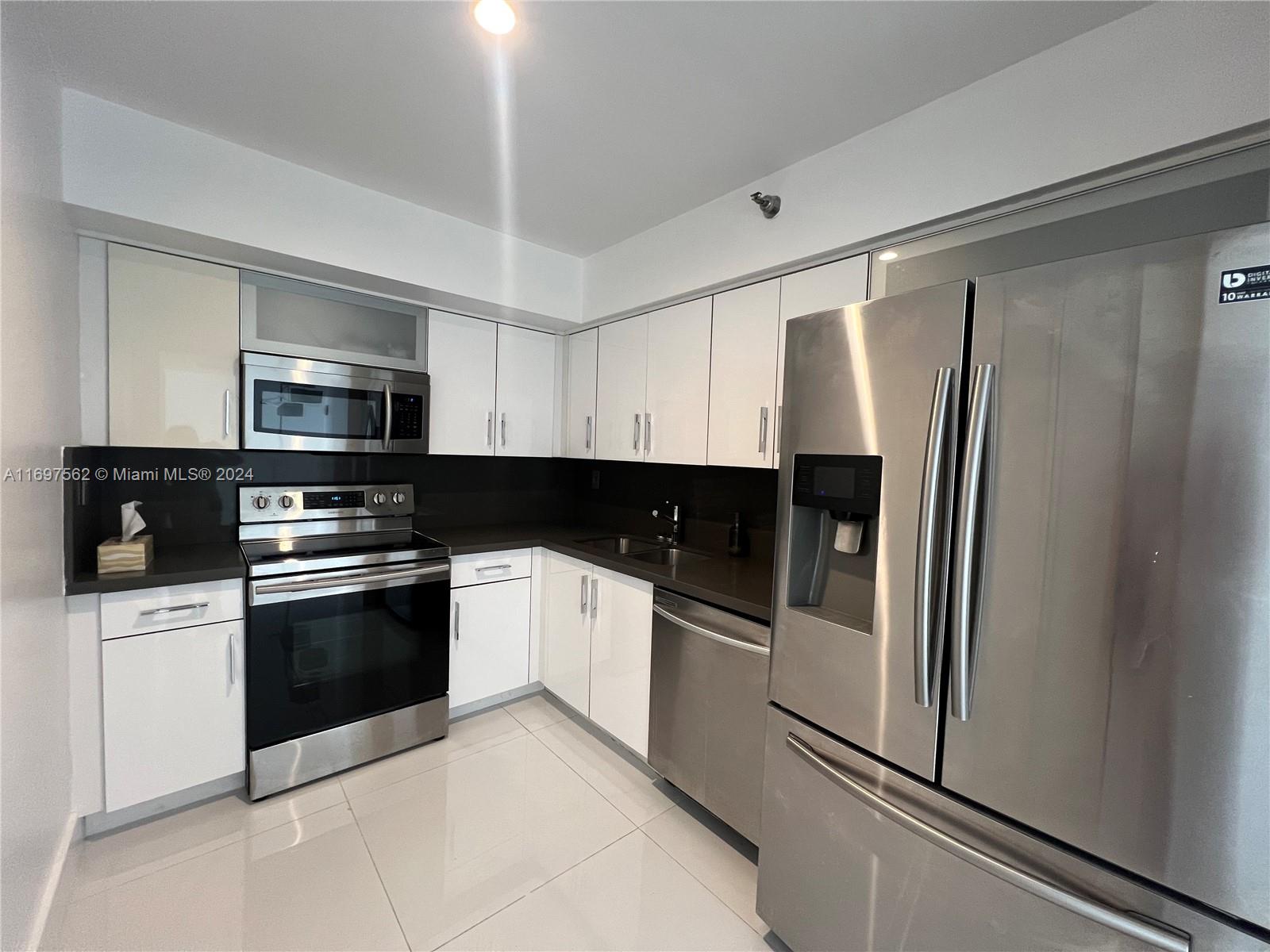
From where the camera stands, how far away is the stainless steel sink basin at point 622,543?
→ 9.63 feet

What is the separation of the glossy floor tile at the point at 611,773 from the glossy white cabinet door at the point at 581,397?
4.89 feet

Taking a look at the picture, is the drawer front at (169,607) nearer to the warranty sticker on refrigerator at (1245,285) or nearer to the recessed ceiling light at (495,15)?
the recessed ceiling light at (495,15)

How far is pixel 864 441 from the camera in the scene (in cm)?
126

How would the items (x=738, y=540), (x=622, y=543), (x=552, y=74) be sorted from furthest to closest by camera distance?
1. (x=622, y=543)
2. (x=738, y=540)
3. (x=552, y=74)

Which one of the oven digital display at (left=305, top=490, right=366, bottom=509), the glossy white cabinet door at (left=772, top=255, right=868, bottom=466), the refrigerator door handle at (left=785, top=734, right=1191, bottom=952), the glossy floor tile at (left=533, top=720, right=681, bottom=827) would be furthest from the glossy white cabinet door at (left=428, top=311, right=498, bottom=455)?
the refrigerator door handle at (left=785, top=734, right=1191, bottom=952)

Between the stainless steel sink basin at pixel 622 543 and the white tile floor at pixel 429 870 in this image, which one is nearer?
the white tile floor at pixel 429 870

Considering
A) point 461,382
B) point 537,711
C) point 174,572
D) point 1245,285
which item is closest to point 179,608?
point 174,572

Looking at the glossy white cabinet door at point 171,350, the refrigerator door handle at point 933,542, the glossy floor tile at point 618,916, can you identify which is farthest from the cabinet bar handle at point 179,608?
the refrigerator door handle at point 933,542

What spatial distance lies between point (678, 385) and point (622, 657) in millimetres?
1294

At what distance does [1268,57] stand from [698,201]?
5.33ft

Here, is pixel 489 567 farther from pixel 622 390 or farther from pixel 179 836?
pixel 179 836

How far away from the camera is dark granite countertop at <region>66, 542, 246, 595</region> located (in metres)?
1.74

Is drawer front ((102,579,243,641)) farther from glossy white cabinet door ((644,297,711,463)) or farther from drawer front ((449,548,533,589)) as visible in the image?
glossy white cabinet door ((644,297,711,463))

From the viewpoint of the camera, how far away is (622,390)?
2828mm
